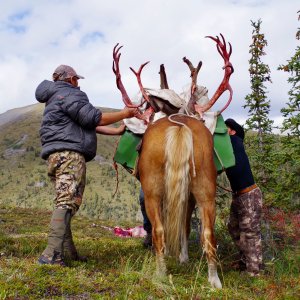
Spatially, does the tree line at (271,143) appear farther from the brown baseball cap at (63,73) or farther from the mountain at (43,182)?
the mountain at (43,182)

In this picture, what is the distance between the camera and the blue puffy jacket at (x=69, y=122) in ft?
17.0

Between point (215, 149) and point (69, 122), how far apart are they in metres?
1.98

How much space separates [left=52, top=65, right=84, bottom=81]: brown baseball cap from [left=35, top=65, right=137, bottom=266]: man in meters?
0.10

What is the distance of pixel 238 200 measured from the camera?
20.3 ft

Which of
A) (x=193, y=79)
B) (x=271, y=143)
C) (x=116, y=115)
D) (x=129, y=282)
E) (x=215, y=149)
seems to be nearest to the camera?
(x=129, y=282)

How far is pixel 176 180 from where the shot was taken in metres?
4.75

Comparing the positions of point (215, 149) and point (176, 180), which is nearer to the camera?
point (176, 180)

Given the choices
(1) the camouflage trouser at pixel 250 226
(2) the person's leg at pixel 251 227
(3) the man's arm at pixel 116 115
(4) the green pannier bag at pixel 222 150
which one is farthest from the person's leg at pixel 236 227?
(3) the man's arm at pixel 116 115

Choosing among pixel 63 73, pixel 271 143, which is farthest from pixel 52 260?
pixel 271 143

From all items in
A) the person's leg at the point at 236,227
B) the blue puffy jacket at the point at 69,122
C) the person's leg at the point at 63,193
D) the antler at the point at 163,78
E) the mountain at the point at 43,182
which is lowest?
the mountain at the point at 43,182

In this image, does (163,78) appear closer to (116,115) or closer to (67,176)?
(116,115)

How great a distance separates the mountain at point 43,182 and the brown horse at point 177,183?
24511 millimetres

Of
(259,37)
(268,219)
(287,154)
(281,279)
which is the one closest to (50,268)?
(281,279)

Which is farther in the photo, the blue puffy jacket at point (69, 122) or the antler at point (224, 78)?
the antler at point (224, 78)
